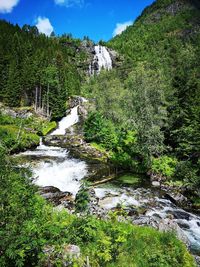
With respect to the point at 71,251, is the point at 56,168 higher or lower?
lower

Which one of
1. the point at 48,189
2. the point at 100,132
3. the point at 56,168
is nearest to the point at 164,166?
the point at 56,168

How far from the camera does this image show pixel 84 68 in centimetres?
12288

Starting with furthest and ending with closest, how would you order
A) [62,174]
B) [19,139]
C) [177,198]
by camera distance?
1. [19,139]
2. [62,174]
3. [177,198]

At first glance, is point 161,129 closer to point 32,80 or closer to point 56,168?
point 56,168

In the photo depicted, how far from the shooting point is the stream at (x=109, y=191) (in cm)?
2197

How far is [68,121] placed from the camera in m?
67.9

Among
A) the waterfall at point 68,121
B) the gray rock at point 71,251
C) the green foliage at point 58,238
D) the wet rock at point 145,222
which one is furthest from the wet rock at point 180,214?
the waterfall at point 68,121

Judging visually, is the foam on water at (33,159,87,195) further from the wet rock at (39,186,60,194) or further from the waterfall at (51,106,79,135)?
the waterfall at (51,106,79,135)

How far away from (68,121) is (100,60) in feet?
217

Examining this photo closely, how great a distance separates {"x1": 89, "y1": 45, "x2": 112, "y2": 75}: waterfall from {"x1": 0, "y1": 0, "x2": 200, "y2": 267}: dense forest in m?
9.28

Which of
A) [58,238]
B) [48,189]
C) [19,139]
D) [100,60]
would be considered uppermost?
[100,60]

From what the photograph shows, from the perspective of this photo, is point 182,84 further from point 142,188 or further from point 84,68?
point 84,68

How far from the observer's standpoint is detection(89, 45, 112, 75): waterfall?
403ft

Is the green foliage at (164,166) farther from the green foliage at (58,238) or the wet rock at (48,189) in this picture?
the green foliage at (58,238)
